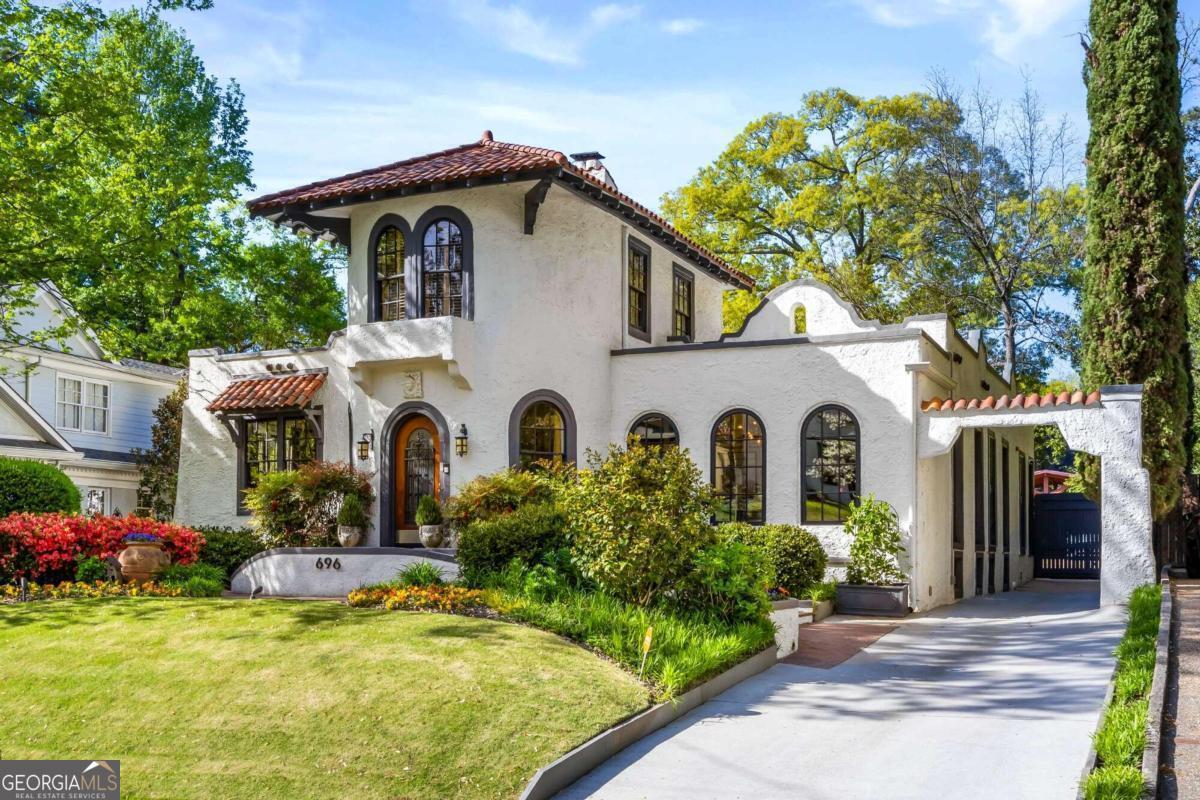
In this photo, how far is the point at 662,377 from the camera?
19156 millimetres

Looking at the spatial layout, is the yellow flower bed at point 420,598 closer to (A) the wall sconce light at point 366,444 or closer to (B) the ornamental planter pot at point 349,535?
(B) the ornamental planter pot at point 349,535

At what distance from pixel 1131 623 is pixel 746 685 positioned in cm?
488

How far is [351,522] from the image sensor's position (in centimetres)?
1767

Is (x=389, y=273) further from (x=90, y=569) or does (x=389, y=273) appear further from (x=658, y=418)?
(x=90, y=569)

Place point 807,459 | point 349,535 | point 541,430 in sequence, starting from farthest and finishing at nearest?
point 541,430 < point 807,459 < point 349,535

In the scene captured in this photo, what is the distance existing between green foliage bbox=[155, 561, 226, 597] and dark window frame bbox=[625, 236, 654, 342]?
8084mm

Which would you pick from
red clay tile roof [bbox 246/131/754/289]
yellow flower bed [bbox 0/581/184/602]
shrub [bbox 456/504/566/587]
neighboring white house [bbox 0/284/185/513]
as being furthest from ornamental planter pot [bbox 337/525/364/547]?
neighboring white house [bbox 0/284/185/513]

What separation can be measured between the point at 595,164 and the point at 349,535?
9263 mm

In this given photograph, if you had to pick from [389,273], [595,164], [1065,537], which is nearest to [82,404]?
[389,273]

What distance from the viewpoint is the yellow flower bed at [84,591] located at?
1440 centimetres

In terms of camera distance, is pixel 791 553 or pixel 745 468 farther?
pixel 745 468

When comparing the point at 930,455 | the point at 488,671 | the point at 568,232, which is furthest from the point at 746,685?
the point at 568,232

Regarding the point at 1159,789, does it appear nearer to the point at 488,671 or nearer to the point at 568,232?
the point at 488,671

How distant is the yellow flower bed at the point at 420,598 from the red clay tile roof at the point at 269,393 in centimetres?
667
